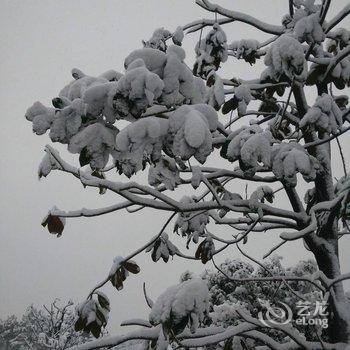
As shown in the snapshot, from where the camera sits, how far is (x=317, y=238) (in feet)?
8.56

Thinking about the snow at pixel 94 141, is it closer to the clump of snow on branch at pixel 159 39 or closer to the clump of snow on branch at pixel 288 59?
the clump of snow on branch at pixel 288 59

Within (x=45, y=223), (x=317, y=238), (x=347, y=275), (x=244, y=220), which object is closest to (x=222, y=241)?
(x=244, y=220)

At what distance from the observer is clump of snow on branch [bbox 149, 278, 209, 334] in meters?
1.37

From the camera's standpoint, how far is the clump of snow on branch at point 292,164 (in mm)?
1705

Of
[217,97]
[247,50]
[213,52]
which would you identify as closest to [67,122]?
[217,97]

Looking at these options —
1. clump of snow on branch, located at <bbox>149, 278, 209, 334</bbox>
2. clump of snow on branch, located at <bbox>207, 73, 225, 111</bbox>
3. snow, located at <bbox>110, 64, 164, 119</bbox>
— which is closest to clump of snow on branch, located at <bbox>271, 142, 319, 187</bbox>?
clump of snow on branch, located at <bbox>207, 73, 225, 111</bbox>

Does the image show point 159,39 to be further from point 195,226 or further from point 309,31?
point 195,226

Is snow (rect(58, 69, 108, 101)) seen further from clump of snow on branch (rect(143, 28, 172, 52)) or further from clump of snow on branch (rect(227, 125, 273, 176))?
clump of snow on branch (rect(143, 28, 172, 52))

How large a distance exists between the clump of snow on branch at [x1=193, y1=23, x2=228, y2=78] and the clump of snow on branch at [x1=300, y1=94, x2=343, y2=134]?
2.86 ft

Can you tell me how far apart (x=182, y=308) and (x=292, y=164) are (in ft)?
3.00

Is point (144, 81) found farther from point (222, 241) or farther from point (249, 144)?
point (222, 241)

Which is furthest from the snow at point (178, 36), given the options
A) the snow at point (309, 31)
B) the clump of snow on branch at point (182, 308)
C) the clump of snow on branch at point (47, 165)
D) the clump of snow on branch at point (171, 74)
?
the clump of snow on branch at point (182, 308)

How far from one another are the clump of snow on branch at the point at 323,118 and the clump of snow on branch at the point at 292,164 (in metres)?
0.23

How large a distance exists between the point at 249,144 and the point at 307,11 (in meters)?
1.13
